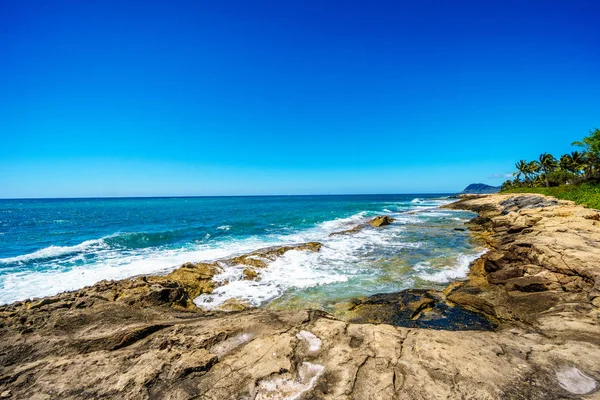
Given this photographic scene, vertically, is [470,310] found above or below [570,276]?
below

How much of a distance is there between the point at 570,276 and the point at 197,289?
1556 cm

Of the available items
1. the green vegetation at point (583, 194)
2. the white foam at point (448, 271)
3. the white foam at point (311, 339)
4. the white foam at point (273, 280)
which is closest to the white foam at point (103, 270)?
the white foam at point (273, 280)

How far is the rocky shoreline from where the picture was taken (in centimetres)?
464

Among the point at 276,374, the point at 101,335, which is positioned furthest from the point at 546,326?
the point at 101,335

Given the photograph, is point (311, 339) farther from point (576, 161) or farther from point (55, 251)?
point (576, 161)

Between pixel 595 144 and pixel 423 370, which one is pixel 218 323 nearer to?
pixel 423 370

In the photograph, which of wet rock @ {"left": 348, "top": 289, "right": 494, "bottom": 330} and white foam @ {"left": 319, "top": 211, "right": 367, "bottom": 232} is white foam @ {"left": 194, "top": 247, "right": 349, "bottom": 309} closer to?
wet rock @ {"left": 348, "top": 289, "right": 494, "bottom": 330}

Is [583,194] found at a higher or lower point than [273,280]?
higher

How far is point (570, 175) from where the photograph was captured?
58.8 m

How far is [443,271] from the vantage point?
1443cm

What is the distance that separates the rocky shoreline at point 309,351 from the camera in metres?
4.64

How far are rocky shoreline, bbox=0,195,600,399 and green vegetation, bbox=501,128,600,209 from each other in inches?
1060

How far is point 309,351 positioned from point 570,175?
268 feet

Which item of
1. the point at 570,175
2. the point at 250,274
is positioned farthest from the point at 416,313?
the point at 570,175
